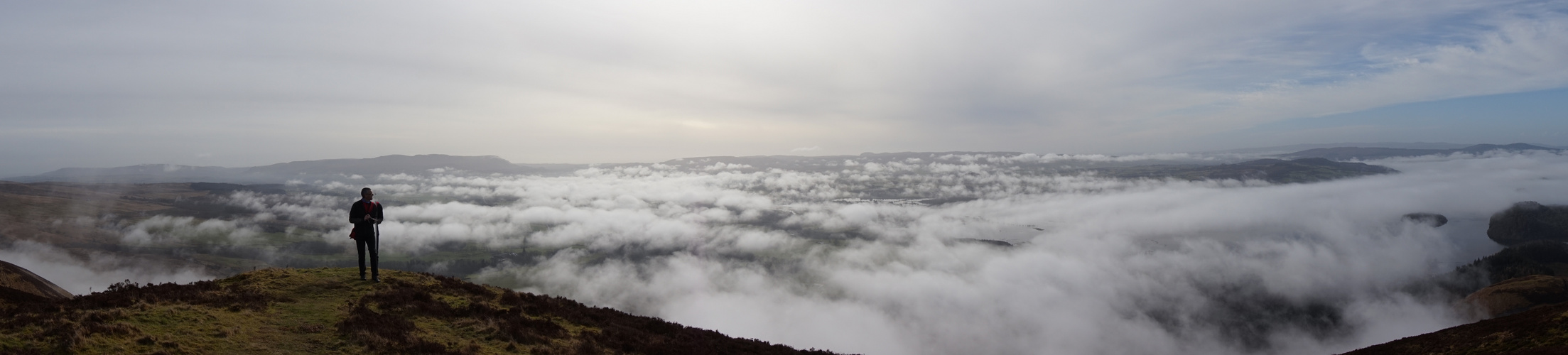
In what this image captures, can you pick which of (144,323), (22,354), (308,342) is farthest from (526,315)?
(22,354)

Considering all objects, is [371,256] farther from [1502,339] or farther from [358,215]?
[1502,339]

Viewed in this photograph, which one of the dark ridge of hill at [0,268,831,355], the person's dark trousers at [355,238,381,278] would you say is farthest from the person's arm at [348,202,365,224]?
the dark ridge of hill at [0,268,831,355]

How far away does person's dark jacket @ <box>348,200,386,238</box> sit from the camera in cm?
2069

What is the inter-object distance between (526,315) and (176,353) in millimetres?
10648

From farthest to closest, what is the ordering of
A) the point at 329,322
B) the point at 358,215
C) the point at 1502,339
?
the point at 1502,339, the point at 358,215, the point at 329,322

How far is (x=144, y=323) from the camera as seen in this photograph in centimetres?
1465

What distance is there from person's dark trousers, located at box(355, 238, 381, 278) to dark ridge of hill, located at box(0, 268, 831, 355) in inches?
20.5

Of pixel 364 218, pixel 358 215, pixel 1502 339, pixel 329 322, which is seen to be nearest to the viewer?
pixel 329 322

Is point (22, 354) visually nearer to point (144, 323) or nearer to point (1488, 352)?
point (144, 323)

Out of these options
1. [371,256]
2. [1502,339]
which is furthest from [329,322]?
[1502,339]

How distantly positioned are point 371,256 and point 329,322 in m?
5.34

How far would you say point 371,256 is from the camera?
22.0 metres

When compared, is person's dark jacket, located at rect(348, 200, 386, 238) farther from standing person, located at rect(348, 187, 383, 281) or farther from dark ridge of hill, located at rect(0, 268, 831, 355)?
dark ridge of hill, located at rect(0, 268, 831, 355)

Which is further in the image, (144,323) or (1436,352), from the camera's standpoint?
(1436,352)
